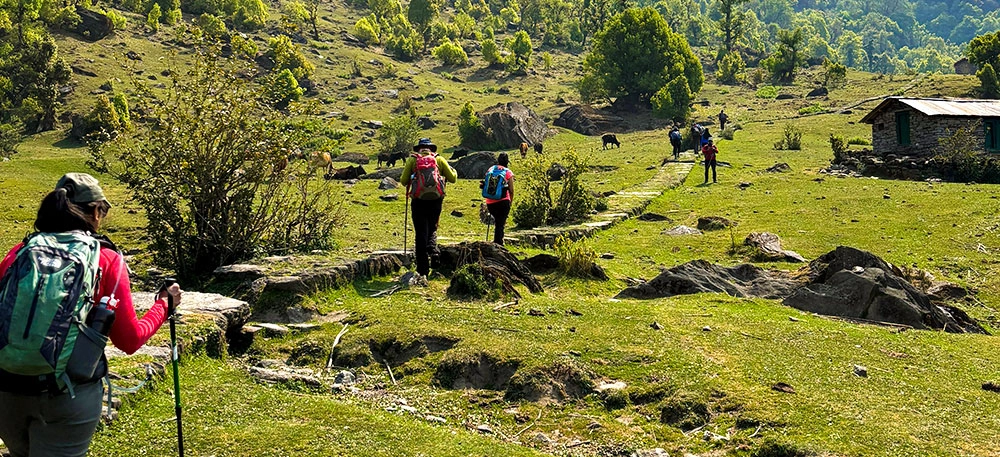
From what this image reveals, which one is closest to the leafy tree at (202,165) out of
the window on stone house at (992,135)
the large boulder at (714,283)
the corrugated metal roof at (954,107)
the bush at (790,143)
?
the large boulder at (714,283)

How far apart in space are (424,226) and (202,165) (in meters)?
3.67

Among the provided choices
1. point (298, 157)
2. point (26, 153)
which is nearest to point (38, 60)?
point (26, 153)

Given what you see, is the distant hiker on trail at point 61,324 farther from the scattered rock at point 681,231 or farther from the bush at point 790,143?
the bush at point 790,143

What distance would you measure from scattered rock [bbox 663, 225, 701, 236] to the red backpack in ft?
33.8

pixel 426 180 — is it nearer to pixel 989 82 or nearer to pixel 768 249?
pixel 768 249

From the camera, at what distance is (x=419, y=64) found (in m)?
110

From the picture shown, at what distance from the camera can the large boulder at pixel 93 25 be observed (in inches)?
3108

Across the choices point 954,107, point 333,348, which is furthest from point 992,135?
point 333,348

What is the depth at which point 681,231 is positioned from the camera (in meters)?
21.0

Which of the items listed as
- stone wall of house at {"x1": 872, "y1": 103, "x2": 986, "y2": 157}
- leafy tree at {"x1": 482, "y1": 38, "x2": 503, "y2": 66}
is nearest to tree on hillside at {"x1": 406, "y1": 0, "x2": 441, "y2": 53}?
leafy tree at {"x1": 482, "y1": 38, "x2": 503, "y2": 66}

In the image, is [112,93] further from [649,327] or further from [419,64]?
[649,327]

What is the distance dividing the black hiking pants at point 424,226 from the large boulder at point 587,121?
52705 mm

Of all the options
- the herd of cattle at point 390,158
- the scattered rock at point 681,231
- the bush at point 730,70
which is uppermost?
the bush at point 730,70

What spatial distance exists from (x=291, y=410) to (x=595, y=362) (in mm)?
3315
